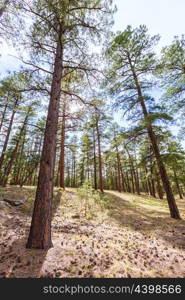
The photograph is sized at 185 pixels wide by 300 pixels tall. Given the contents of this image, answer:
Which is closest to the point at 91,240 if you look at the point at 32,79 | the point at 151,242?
the point at 151,242

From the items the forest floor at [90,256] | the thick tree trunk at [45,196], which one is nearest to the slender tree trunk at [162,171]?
the forest floor at [90,256]

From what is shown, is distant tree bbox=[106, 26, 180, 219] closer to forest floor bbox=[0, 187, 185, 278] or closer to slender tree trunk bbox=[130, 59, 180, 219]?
slender tree trunk bbox=[130, 59, 180, 219]

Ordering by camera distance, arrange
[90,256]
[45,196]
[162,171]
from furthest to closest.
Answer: [162,171] < [45,196] < [90,256]

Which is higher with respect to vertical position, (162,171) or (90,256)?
(162,171)

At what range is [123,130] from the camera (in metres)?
8.48

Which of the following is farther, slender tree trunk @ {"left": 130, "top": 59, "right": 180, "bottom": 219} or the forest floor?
slender tree trunk @ {"left": 130, "top": 59, "right": 180, "bottom": 219}

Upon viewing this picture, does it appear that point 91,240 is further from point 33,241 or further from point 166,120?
point 166,120

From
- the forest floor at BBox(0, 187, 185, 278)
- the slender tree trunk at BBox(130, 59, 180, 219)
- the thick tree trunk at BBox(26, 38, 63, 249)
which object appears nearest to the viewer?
the forest floor at BBox(0, 187, 185, 278)

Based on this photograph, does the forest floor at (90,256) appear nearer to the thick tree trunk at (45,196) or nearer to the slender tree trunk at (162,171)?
the thick tree trunk at (45,196)

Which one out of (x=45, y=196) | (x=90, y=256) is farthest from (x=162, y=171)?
(x=45, y=196)

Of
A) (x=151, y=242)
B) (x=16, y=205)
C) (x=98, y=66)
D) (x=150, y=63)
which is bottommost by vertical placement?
(x=151, y=242)

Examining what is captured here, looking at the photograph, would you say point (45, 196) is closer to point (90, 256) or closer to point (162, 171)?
point (90, 256)

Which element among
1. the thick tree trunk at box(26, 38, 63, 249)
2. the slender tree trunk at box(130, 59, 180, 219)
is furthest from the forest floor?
the slender tree trunk at box(130, 59, 180, 219)

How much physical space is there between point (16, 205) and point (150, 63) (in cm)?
1149
